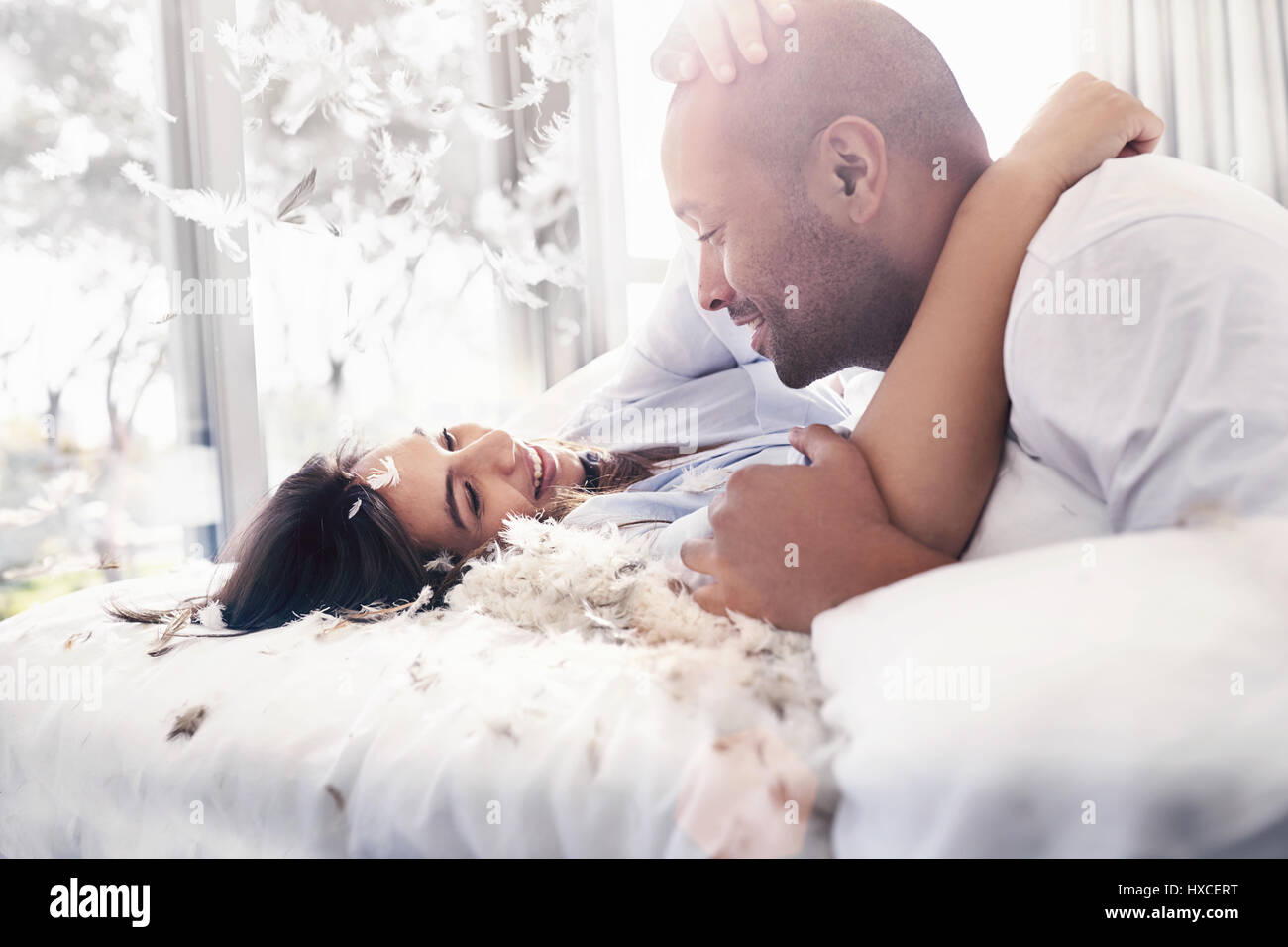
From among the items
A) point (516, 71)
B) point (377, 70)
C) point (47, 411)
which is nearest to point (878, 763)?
point (47, 411)

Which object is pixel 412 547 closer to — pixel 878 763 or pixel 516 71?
pixel 878 763

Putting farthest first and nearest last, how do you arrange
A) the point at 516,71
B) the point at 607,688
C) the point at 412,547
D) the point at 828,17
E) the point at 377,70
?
the point at 516,71, the point at 377,70, the point at 412,547, the point at 828,17, the point at 607,688

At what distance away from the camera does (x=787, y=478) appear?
79 centimetres

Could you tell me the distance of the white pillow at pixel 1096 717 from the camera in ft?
1.41

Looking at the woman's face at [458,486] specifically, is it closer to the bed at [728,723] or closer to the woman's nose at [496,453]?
the woman's nose at [496,453]

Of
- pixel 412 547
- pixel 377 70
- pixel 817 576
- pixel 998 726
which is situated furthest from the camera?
pixel 377 70

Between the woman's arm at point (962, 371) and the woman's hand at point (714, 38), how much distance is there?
1.20 feet

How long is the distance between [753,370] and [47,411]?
1.39 metres

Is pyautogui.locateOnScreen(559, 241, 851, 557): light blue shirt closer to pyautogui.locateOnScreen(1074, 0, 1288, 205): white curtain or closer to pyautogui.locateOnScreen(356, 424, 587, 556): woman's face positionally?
pyautogui.locateOnScreen(356, 424, 587, 556): woman's face

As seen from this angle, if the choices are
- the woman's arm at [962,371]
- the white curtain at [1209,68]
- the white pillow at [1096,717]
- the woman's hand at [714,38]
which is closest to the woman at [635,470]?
the woman's arm at [962,371]

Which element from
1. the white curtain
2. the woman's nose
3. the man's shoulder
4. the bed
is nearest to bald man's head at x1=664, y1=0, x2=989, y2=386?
the man's shoulder

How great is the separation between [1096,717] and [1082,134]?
2.17 ft

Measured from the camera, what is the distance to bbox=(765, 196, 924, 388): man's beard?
3.22 ft

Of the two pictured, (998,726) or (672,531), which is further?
(672,531)
